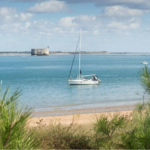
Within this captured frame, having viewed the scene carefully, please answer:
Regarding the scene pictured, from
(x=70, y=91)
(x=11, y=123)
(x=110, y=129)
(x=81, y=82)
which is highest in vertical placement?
(x=11, y=123)

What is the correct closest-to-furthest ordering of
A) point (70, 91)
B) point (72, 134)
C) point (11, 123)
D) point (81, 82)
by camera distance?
point (11, 123) → point (72, 134) → point (70, 91) → point (81, 82)

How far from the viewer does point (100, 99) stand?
108 ft

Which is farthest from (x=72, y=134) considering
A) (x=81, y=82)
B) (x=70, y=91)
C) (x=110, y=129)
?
(x=81, y=82)

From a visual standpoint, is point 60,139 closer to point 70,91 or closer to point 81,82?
point 70,91

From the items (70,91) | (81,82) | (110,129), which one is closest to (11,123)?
(110,129)

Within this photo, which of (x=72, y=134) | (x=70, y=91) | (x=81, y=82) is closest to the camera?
(x=72, y=134)

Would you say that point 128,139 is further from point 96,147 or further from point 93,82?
point 93,82

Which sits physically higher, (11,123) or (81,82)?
(11,123)

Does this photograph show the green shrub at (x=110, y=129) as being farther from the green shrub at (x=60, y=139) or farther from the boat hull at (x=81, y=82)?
the boat hull at (x=81, y=82)

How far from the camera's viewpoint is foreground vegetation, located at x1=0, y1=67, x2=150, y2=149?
306cm

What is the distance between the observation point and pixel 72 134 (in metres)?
8.68

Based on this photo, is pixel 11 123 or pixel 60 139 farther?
pixel 60 139

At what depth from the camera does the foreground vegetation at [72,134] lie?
10.0ft

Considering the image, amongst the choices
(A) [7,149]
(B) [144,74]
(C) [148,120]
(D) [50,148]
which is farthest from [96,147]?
(A) [7,149]
